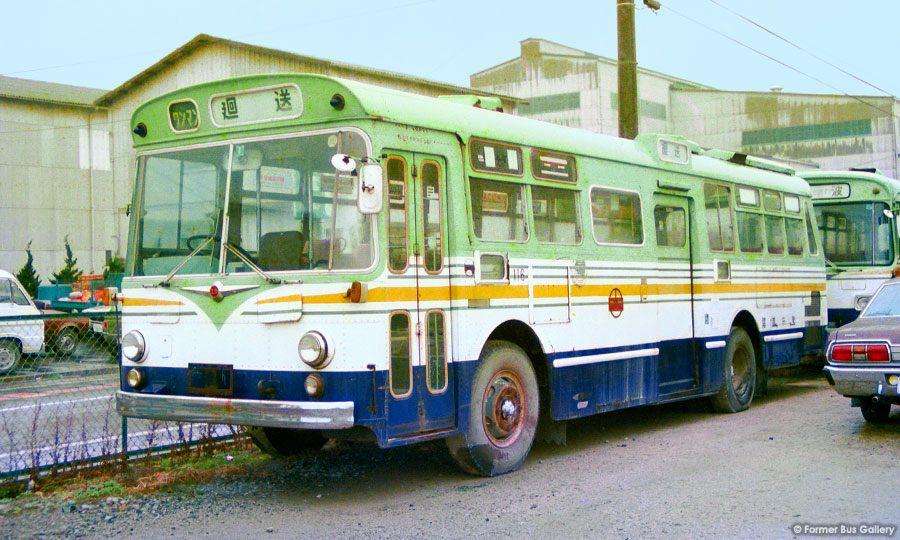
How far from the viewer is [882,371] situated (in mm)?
8844

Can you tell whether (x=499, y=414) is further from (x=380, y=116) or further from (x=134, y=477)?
(x=134, y=477)

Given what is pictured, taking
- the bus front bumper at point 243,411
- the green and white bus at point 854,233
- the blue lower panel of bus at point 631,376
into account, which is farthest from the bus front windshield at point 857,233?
the bus front bumper at point 243,411

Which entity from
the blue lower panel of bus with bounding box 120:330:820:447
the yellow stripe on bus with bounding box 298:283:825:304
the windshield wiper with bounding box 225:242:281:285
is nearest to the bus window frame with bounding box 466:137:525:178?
the yellow stripe on bus with bounding box 298:283:825:304

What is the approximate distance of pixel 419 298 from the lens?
7184 millimetres

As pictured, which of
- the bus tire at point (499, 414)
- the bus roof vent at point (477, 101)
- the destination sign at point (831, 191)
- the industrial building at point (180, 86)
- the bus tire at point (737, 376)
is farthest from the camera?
the industrial building at point (180, 86)

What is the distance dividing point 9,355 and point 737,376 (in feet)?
29.2

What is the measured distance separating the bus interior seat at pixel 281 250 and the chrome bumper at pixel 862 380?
18.7ft

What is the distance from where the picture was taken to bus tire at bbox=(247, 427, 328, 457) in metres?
8.41

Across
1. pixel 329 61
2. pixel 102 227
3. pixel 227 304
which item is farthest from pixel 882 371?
pixel 102 227

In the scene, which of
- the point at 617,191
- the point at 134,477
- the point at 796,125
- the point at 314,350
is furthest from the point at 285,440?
the point at 796,125

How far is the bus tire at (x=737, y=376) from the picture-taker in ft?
37.7

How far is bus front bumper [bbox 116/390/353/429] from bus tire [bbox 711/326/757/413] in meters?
6.44

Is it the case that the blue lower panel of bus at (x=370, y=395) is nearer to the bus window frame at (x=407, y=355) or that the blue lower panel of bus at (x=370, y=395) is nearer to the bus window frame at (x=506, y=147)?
the bus window frame at (x=407, y=355)

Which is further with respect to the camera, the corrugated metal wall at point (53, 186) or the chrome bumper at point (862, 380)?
the corrugated metal wall at point (53, 186)
